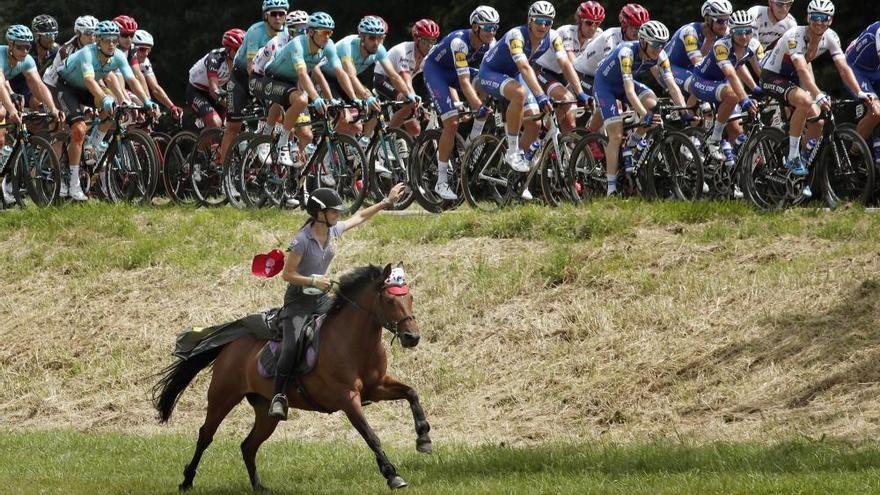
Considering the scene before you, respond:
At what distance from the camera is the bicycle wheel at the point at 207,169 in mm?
23969

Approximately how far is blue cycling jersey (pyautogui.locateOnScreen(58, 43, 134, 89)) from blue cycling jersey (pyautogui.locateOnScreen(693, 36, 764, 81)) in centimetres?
788

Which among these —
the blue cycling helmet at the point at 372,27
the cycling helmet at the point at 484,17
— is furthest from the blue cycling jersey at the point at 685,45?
→ the blue cycling helmet at the point at 372,27

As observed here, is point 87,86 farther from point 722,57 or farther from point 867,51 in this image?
point 867,51

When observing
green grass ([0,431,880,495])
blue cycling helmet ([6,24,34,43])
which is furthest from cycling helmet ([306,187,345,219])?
blue cycling helmet ([6,24,34,43])

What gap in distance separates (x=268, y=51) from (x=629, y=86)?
4.88 meters

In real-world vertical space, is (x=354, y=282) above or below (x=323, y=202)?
below

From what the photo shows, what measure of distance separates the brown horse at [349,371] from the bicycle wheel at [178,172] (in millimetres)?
10200

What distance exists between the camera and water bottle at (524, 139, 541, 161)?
2125cm

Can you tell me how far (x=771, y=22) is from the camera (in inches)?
839

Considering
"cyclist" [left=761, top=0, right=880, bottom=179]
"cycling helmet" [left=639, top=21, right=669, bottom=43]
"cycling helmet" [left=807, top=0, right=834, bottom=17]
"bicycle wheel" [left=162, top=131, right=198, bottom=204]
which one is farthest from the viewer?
"bicycle wheel" [left=162, top=131, right=198, bottom=204]

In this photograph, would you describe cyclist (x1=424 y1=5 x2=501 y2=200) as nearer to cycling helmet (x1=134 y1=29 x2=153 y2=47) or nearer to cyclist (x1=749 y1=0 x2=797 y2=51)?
cyclist (x1=749 y1=0 x2=797 y2=51)

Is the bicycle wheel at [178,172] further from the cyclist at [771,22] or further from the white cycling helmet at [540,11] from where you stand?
the cyclist at [771,22]

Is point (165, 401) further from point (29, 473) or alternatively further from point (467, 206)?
point (467, 206)

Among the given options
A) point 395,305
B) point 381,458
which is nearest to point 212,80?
point 395,305
